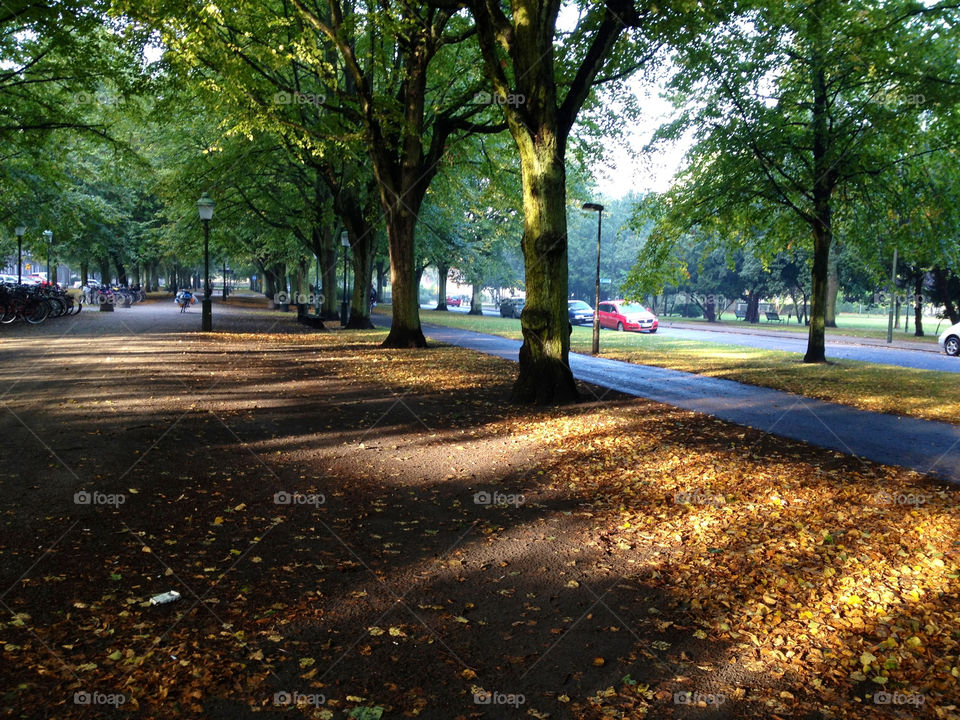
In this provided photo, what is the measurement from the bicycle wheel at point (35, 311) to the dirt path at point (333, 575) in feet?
59.0

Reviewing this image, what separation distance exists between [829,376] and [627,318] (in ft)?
70.8

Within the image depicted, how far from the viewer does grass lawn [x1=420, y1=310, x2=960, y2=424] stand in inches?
447

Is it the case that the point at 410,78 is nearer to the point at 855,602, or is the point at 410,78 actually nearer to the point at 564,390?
the point at 564,390

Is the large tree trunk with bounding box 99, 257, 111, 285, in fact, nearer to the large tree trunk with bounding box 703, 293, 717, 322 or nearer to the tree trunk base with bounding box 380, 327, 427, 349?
the tree trunk base with bounding box 380, 327, 427, 349

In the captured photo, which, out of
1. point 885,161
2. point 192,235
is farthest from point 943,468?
point 192,235

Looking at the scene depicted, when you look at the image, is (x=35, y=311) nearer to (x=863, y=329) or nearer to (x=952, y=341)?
(x=952, y=341)

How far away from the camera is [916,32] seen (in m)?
15.7

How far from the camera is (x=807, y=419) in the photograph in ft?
33.0

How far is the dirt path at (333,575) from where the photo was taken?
3.28 m

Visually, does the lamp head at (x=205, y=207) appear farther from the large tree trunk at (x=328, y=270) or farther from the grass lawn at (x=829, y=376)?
the grass lawn at (x=829, y=376)

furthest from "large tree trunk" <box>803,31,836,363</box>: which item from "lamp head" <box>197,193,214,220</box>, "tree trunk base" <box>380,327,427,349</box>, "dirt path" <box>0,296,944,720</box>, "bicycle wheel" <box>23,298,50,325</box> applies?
"bicycle wheel" <box>23,298,50,325</box>

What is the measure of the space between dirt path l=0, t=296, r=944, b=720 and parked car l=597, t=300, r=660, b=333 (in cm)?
2692

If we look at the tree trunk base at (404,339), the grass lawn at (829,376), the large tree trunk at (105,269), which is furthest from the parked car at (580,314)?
the large tree trunk at (105,269)

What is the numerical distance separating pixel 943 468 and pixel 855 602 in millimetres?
3898
